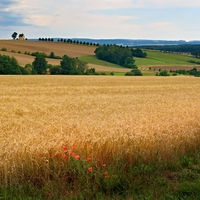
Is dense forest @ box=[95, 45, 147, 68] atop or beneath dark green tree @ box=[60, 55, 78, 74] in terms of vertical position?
atop

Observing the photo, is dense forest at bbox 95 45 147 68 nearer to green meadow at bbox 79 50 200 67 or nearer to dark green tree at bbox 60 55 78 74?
green meadow at bbox 79 50 200 67

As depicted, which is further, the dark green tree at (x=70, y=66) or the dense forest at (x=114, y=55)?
the dense forest at (x=114, y=55)

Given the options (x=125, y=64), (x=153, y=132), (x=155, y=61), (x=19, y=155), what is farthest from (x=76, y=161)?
(x=155, y=61)

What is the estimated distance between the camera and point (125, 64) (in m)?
98.4

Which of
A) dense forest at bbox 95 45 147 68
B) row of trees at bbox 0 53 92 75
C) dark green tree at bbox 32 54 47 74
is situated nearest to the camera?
row of trees at bbox 0 53 92 75

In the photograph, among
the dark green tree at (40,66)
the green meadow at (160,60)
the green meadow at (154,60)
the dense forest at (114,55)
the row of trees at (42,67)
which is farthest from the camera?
the green meadow at (160,60)

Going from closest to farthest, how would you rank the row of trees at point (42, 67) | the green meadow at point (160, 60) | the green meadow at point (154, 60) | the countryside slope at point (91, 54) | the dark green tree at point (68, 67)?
the row of trees at point (42, 67)
the dark green tree at point (68, 67)
the countryside slope at point (91, 54)
the green meadow at point (154, 60)
the green meadow at point (160, 60)

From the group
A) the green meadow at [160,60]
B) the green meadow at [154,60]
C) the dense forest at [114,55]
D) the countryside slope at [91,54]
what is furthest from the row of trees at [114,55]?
the green meadow at [160,60]

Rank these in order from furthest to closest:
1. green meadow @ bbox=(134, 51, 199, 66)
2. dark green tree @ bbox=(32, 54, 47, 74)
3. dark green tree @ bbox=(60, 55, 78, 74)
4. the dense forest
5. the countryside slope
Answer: green meadow @ bbox=(134, 51, 199, 66) → the dense forest → the countryside slope → dark green tree @ bbox=(32, 54, 47, 74) → dark green tree @ bbox=(60, 55, 78, 74)

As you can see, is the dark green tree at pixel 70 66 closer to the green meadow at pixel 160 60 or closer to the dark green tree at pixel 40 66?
the dark green tree at pixel 40 66

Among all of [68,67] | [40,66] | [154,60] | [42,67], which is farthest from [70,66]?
[154,60]

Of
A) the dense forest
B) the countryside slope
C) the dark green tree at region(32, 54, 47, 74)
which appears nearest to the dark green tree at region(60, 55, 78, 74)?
the dark green tree at region(32, 54, 47, 74)

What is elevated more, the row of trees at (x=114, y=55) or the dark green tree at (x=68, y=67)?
the row of trees at (x=114, y=55)

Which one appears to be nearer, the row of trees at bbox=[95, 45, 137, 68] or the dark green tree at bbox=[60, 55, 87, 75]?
the dark green tree at bbox=[60, 55, 87, 75]
